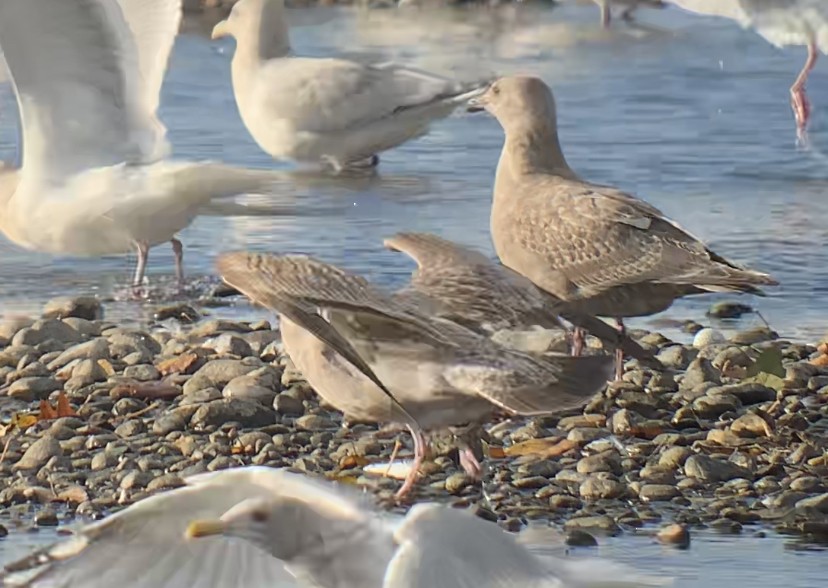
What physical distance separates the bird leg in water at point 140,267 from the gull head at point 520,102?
183cm

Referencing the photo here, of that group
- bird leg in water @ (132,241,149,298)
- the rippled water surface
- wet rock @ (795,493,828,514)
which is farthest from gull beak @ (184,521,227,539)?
bird leg in water @ (132,241,149,298)

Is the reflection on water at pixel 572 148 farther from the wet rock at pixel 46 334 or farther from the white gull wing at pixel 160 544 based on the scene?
the white gull wing at pixel 160 544

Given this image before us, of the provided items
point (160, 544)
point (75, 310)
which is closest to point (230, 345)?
point (75, 310)

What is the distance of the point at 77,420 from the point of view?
7.09 m

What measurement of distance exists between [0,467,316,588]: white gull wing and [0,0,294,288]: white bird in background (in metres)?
3.71

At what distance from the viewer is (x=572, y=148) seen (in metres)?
12.7

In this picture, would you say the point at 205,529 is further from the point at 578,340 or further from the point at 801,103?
the point at 801,103

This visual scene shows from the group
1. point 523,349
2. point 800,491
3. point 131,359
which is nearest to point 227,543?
point 523,349

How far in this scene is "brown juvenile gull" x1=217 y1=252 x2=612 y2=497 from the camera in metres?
5.76

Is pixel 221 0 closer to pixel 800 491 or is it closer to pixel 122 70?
pixel 122 70

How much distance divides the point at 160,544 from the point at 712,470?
2.12 m

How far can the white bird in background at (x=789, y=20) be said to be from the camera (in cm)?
1351

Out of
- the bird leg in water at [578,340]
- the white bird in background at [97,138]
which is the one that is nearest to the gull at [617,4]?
the white bird in background at [97,138]

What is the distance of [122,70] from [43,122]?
0.44 metres
